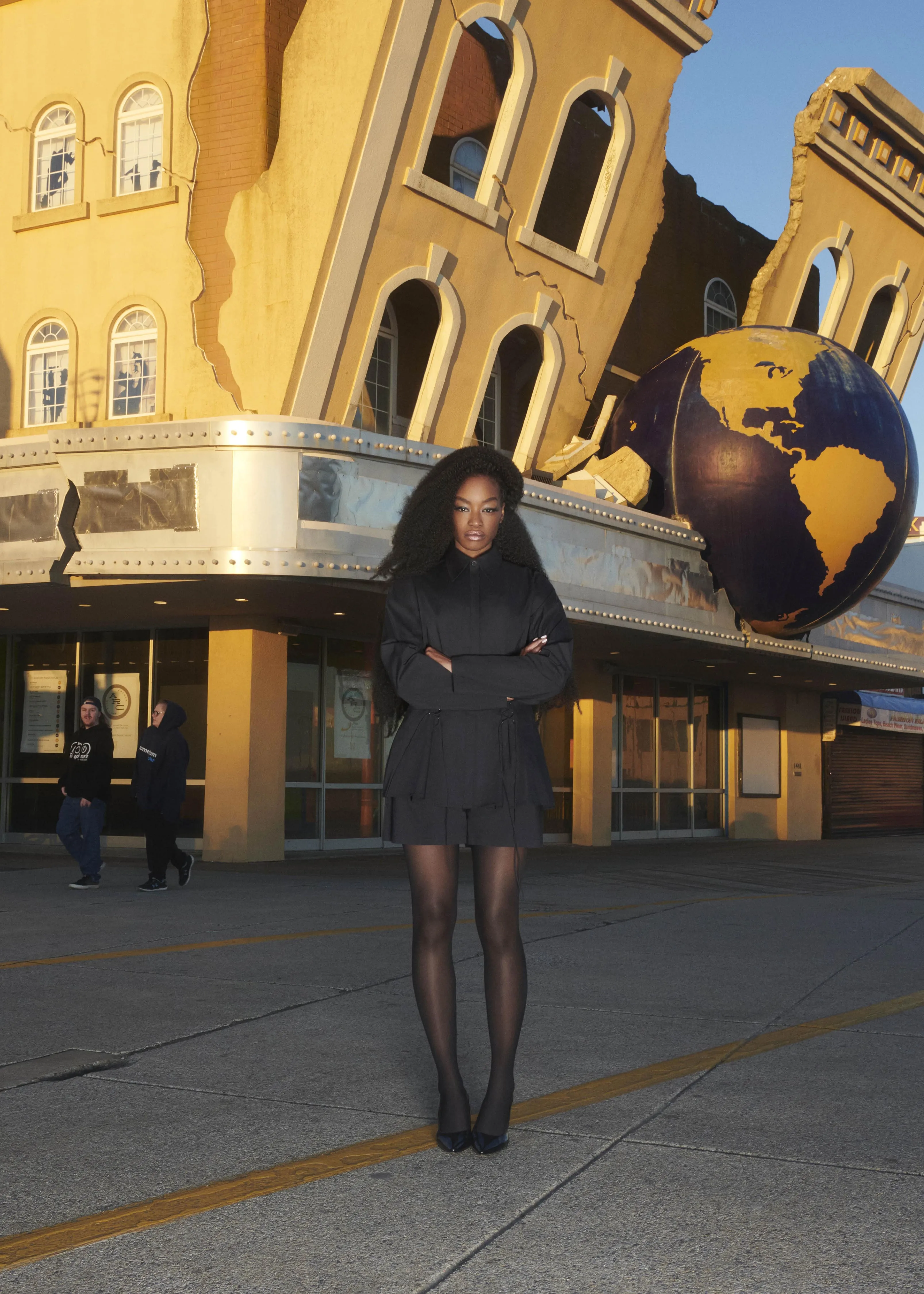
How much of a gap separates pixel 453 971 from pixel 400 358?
48.4ft

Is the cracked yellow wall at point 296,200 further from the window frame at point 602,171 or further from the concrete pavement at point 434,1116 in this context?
the concrete pavement at point 434,1116

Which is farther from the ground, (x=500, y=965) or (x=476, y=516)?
(x=476, y=516)

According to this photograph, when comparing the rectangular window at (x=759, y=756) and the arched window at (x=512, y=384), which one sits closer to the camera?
the arched window at (x=512, y=384)

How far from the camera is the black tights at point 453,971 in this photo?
382cm

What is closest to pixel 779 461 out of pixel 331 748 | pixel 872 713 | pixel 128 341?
pixel 331 748

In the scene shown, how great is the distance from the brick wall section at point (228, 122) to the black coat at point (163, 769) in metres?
4.48

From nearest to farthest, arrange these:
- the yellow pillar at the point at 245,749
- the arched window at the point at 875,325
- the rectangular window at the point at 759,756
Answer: the yellow pillar at the point at 245,749
the arched window at the point at 875,325
the rectangular window at the point at 759,756

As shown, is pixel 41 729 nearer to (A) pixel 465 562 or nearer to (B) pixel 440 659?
(A) pixel 465 562

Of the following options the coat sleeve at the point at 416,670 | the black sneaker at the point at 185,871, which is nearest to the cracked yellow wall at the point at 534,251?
the black sneaker at the point at 185,871

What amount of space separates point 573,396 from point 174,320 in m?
5.84

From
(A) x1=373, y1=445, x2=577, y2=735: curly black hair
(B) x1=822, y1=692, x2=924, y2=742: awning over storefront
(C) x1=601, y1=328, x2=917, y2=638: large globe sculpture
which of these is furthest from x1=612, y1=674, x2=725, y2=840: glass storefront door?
(A) x1=373, y1=445, x2=577, y2=735: curly black hair

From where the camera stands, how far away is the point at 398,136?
1483 centimetres

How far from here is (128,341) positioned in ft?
52.5

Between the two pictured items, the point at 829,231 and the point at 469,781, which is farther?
the point at 829,231
